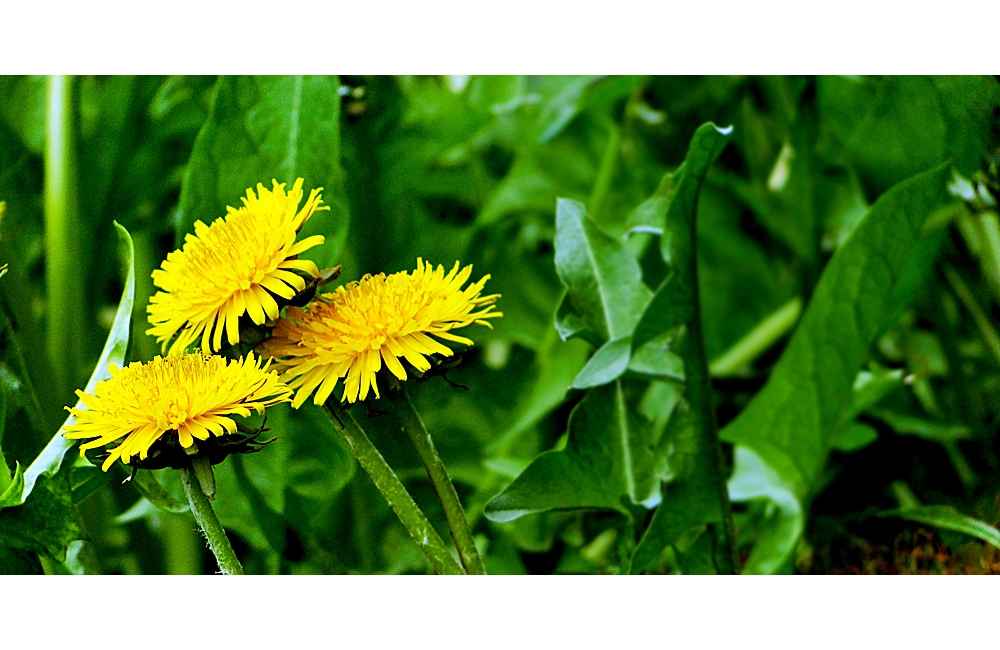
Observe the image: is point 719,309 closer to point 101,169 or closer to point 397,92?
point 397,92

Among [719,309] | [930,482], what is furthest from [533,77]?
[930,482]

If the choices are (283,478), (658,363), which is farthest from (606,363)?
(283,478)

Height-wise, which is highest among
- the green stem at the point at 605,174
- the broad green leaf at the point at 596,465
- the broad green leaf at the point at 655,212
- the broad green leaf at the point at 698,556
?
the green stem at the point at 605,174

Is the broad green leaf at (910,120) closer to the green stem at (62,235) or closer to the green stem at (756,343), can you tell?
the green stem at (756,343)

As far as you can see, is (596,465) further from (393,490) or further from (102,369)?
(102,369)

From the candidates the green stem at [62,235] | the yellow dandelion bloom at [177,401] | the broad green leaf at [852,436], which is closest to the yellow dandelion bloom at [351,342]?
the yellow dandelion bloom at [177,401]

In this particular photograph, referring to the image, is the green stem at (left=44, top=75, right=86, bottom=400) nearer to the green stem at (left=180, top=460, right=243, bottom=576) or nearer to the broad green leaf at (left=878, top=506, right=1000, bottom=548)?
the green stem at (left=180, top=460, right=243, bottom=576)
